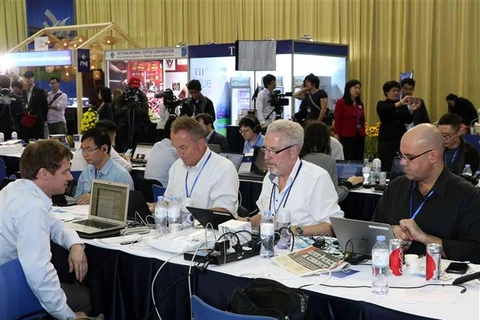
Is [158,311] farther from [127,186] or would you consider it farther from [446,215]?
[446,215]

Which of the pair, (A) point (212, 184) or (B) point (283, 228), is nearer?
(B) point (283, 228)

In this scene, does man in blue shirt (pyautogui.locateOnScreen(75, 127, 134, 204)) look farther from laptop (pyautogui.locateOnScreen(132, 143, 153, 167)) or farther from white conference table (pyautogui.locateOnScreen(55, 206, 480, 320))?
laptop (pyautogui.locateOnScreen(132, 143, 153, 167))

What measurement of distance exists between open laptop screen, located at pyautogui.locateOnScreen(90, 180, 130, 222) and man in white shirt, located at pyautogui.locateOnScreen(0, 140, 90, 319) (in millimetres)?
526

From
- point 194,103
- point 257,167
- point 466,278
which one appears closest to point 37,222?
point 466,278

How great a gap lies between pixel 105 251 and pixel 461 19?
8788 millimetres

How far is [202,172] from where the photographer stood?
4055 millimetres

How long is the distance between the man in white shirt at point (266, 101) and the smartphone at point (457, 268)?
7045 mm

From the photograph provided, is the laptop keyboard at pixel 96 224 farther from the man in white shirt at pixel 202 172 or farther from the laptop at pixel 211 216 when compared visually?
the laptop at pixel 211 216

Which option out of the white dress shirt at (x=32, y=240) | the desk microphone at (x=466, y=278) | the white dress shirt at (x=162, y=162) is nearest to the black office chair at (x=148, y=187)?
the white dress shirt at (x=162, y=162)

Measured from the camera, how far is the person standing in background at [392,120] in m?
7.80

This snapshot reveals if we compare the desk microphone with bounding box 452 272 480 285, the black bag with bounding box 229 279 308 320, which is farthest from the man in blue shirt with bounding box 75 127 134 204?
the desk microphone with bounding box 452 272 480 285

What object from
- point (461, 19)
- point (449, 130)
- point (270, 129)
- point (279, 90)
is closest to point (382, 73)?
point (461, 19)

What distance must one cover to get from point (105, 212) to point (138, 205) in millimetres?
200

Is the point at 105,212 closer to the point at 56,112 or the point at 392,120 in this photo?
the point at 392,120
